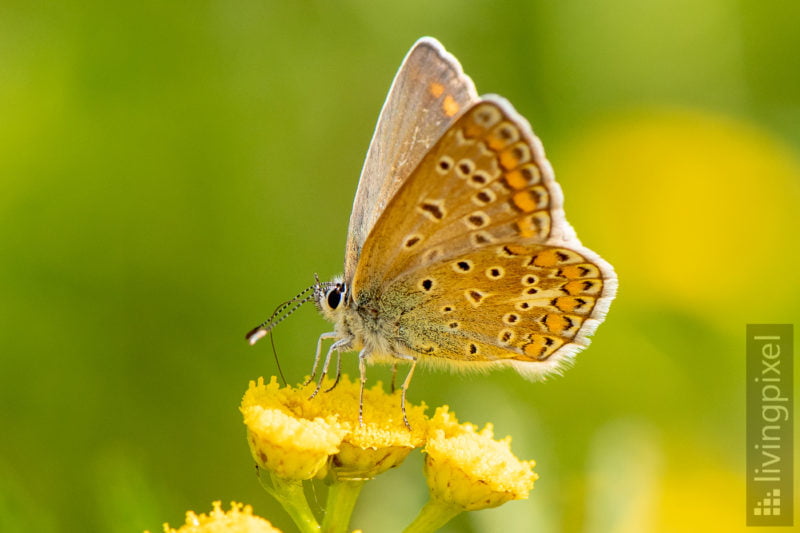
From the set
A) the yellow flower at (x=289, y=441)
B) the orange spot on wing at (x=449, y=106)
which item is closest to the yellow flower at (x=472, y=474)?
the yellow flower at (x=289, y=441)

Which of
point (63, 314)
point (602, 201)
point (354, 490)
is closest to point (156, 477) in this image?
point (63, 314)

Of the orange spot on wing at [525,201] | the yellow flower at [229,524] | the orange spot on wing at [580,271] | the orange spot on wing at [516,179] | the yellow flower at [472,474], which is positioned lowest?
the yellow flower at [229,524]

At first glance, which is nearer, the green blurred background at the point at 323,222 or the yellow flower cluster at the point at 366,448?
the yellow flower cluster at the point at 366,448

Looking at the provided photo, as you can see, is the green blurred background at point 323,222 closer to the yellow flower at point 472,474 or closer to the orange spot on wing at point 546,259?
the yellow flower at point 472,474
